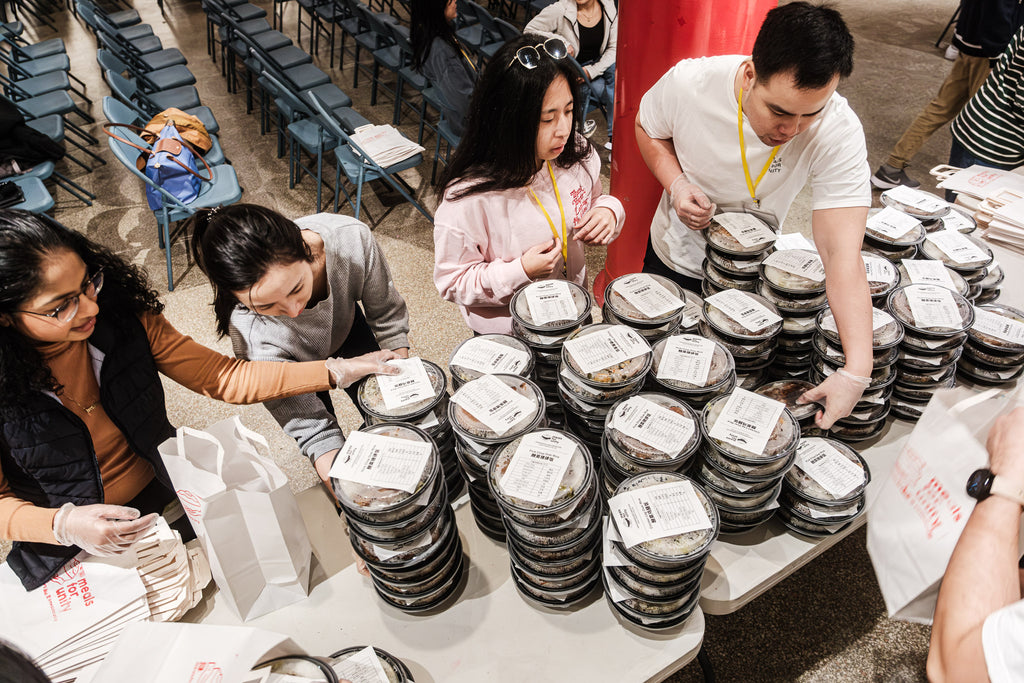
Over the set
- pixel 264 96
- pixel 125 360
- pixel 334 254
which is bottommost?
pixel 264 96

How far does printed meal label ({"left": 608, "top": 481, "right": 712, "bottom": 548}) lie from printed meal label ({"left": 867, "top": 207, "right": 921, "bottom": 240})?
4.42 feet

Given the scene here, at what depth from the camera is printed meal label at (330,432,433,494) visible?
131 cm

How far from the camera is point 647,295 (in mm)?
1825

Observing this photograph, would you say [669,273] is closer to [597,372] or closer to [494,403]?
[597,372]

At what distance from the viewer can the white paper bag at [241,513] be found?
4.28 feet

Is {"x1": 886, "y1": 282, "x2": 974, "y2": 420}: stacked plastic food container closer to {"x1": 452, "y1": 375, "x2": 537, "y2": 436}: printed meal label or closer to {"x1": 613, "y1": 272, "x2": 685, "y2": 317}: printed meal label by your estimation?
{"x1": 613, "y1": 272, "x2": 685, "y2": 317}: printed meal label

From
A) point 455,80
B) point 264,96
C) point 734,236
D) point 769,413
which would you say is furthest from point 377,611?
point 264,96

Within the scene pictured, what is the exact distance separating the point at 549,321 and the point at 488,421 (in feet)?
1.29

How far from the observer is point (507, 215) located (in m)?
1.97

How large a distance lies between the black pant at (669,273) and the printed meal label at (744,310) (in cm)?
35

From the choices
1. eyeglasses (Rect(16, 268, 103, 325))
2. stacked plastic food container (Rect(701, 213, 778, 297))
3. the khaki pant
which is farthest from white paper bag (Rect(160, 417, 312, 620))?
the khaki pant

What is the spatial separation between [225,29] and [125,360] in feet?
19.2

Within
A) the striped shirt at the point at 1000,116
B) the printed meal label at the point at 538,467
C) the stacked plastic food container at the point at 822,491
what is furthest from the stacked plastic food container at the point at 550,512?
the striped shirt at the point at 1000,116

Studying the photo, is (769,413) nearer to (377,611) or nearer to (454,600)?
(454,600)
